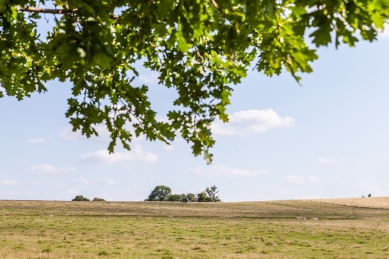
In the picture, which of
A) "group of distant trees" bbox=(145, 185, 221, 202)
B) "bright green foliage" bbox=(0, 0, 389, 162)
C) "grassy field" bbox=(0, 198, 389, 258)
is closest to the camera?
"bright green foliage" bbox=(0, 0, 389, 162)

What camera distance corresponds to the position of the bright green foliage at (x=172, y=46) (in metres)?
5.76

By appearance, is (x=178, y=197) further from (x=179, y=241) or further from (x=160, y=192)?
(x=179, y=241)

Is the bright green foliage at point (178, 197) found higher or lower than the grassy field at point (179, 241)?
higher

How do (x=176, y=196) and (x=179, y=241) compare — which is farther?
(x=176, y=196)

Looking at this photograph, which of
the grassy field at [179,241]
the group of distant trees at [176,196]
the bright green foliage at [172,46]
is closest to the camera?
Answer: the bright green foliage at [172,46]

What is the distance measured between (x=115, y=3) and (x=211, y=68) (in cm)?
261

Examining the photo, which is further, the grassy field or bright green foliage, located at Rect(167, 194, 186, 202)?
bright green foliage, located at Rect(167, 194, 186, 202)

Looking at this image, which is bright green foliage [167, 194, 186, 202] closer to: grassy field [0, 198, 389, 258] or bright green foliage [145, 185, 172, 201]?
bright green foliage [145, 185, 172, 201]

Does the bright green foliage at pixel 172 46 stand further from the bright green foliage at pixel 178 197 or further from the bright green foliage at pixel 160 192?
the bright green foliage at pixel 160 192

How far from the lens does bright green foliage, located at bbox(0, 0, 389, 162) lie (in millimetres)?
5758

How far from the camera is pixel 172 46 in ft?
23.7

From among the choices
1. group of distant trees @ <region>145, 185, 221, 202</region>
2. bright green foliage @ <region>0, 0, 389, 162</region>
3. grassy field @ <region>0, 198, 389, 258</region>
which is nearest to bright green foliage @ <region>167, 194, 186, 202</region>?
group of distant trees @ <region>145, 185, 221, 202</region>

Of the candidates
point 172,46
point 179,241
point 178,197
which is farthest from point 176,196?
point 172,46

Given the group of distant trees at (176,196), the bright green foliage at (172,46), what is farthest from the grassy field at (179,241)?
the group of distant trees at (176,196)
